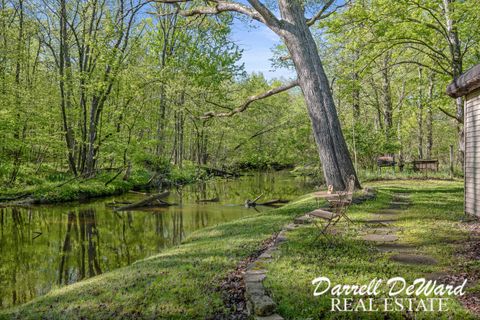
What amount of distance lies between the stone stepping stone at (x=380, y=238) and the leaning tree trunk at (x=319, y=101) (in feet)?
12.2

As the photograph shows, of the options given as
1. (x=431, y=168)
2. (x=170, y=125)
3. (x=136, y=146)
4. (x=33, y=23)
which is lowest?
(x=431, y=168)

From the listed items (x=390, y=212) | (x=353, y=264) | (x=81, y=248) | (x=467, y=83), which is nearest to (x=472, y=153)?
(x=467, y=83)

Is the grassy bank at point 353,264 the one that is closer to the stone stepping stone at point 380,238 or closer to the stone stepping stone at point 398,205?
the stone stepping stone at point 380,238

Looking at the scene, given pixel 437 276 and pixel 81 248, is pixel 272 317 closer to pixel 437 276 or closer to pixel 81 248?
pixel 437 276

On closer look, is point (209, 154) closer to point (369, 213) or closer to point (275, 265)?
point (369, 213)

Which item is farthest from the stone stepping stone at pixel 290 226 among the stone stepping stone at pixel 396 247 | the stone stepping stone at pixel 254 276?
the stone stepping stone at pixel 254 276

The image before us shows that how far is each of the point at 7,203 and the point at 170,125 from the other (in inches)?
572

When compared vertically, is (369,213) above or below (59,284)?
above

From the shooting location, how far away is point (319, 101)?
10031mm

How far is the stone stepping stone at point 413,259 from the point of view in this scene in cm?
462

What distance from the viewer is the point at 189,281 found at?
15.2 ft

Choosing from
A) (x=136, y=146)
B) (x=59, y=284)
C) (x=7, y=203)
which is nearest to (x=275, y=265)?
(x=59, y=284)

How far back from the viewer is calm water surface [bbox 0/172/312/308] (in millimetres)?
6922

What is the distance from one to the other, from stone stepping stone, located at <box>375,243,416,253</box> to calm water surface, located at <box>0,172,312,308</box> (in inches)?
209
